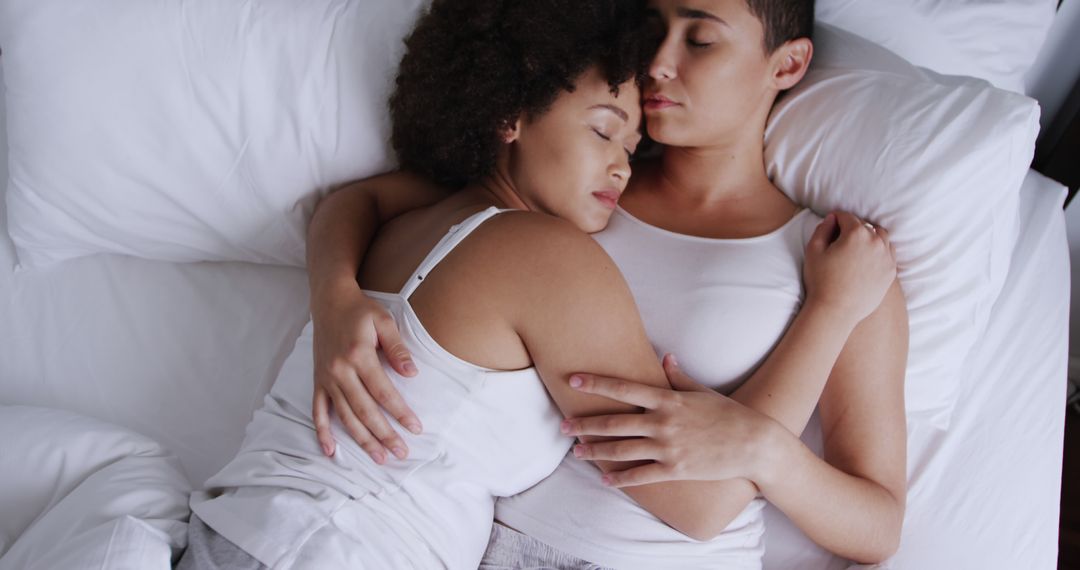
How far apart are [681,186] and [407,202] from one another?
475 mm

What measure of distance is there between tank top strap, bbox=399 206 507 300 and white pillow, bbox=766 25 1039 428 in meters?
0.58

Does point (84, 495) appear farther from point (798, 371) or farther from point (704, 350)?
point (798, 371)

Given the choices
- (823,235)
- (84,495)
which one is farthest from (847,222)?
(84,495)

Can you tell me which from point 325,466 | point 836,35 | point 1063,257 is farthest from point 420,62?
point 1063,257

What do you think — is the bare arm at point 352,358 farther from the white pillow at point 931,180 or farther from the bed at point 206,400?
the white pillow at point 931,180

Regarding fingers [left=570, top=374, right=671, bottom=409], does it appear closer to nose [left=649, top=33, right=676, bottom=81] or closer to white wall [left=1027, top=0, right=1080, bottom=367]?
nose [left=649, top=33, right=676, bottom=81]

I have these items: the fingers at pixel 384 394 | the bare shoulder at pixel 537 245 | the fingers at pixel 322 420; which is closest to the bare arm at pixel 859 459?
the bare shoulder at pixel 537 245

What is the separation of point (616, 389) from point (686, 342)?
0.65ft

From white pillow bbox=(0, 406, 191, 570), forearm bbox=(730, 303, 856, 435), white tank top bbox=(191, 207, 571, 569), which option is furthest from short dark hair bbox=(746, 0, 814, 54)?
white pillow bbox=(0, 406, 191, 570)

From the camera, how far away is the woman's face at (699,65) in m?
1.12

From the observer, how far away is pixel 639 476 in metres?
0.92

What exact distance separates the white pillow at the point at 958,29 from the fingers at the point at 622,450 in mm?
877

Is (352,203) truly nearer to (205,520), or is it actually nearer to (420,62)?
(420,62)

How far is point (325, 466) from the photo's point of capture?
936 mm
